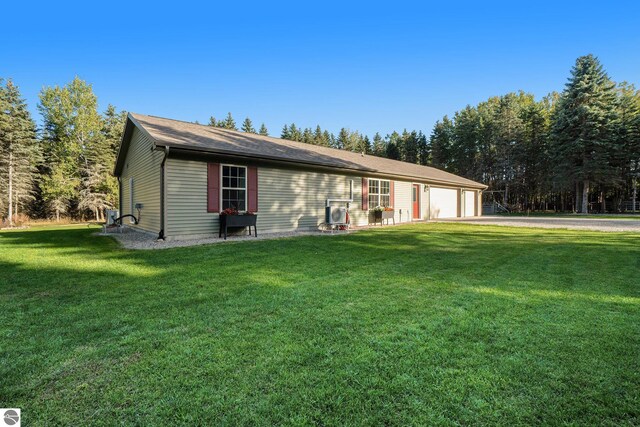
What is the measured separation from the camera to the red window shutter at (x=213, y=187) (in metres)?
8.93

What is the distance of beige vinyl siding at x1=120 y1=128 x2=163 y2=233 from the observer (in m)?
9.36

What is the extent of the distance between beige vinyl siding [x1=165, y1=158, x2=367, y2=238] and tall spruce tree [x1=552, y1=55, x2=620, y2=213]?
75.9 ft

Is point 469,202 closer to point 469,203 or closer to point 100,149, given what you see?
point 469,203

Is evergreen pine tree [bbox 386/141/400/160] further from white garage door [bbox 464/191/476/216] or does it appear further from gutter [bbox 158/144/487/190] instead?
gutter [bbox 158/144/487/190]

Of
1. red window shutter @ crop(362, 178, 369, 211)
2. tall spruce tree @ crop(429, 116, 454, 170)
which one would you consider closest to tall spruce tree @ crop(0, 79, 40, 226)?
red window shutter @ crop(362, 178, 369, 211)

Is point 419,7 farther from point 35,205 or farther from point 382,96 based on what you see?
point 35,205

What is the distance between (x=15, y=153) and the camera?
69.8 feet

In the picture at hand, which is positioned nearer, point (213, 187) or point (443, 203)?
point (213, 187)

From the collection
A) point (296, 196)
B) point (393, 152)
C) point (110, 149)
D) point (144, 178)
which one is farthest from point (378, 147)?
point (144, 178)

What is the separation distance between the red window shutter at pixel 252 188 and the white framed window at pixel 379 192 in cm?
606

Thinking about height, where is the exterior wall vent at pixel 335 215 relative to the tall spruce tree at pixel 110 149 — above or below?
below

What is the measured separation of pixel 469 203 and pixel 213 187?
19782mm

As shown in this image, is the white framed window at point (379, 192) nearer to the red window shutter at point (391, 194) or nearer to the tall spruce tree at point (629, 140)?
the red window shutter at point (391, 194)

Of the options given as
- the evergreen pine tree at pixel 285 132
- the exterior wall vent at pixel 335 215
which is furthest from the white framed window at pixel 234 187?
the evergreen pine tree at pixel 285 132
